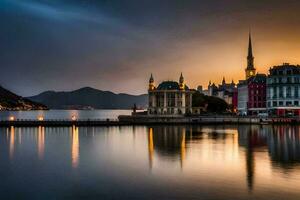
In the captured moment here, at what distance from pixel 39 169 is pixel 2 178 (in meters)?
5.48

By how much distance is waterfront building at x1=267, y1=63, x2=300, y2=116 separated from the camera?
459 ft

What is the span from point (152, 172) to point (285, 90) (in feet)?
358

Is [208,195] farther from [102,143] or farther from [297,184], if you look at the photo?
[102,143]

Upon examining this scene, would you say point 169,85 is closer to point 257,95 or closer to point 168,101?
point 168,101

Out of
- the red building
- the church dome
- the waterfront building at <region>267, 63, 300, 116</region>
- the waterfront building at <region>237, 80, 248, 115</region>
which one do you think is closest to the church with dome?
the church dome

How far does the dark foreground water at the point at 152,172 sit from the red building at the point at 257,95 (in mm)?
95099

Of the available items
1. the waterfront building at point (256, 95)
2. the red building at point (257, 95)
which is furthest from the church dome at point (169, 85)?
the red building at point (257, 95)

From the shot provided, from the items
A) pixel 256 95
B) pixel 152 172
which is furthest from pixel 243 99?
pixel 152 172

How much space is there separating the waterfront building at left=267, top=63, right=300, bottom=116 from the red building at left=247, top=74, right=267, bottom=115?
12065 millimetres

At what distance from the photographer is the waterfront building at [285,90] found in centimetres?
13988

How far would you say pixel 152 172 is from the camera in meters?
40.4

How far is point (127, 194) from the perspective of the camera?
31.5 metres

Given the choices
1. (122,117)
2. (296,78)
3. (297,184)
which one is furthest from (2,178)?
(296,78)

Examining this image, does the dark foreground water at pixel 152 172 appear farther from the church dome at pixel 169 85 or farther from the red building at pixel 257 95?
the church dome at pixel 169 85
